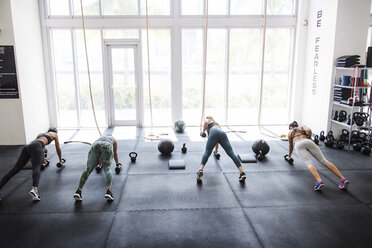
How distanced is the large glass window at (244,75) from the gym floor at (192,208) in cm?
290

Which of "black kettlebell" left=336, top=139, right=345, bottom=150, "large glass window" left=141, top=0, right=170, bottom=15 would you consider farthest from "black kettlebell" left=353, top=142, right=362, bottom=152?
"large glass window" left=141, top=0, right=170, bottom=15

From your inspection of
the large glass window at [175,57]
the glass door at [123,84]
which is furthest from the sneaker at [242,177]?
the glass door at [123,84]

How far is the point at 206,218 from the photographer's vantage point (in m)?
3.35

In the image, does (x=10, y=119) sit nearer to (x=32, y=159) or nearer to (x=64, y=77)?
(x=64, y=77)

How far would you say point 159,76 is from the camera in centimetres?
771

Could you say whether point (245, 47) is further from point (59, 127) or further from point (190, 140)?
point (59, 127)

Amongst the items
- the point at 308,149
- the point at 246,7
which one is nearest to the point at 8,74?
the point at 246,7

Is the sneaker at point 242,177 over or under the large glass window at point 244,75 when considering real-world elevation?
under

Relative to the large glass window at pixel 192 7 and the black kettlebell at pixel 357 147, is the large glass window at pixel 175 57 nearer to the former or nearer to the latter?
the large glass window at pixel 192 7

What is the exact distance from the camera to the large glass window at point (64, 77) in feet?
24.5

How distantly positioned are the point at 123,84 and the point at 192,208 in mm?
4989

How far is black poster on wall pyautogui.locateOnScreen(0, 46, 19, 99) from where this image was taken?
5945mm

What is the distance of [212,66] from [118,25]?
8.71 ft

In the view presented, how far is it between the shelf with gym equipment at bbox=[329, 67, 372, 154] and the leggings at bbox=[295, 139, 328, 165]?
201 cm
